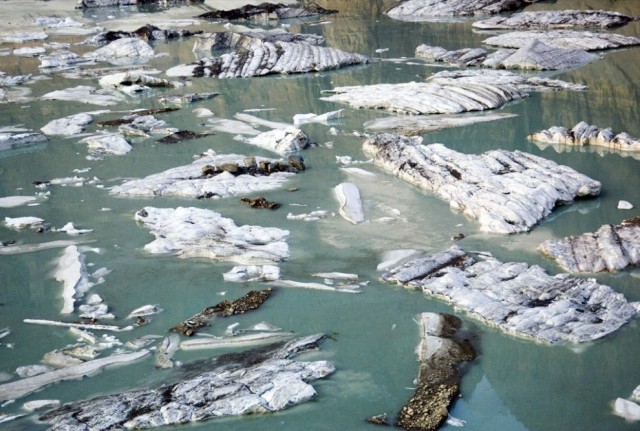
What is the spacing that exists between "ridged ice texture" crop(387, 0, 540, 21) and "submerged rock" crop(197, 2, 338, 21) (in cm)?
201

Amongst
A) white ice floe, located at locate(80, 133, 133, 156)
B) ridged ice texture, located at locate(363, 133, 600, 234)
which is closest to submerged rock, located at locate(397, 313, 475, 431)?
ridged ice texture, located at locate(363, 133, 600, 234)

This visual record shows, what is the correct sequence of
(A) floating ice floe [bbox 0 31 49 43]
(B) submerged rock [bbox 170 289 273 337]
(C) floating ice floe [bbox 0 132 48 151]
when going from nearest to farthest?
(B) submerged rock [bbox 170 289 273 337] → (C) floating ice floe [bbox 0 132 48 151] → (A) floating ice floe [bbox 0 31 49 43]

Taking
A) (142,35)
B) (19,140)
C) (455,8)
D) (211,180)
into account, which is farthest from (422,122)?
(455,8)

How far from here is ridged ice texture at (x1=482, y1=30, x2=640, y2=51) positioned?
43.6 ft

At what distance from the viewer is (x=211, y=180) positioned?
25.5 ft

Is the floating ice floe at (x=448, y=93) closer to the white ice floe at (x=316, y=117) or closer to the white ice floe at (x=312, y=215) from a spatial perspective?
the white ice floe at (x=316, y=117)

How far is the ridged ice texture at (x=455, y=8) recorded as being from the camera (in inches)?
711

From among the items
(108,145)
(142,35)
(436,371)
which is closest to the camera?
(436,371)

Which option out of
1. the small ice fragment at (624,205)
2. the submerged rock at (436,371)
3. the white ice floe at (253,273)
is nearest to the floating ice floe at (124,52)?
the white ice floe at (253,273)

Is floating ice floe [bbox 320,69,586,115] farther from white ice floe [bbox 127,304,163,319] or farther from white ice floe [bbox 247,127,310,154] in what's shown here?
white ice floe [bbox 127,304,163,319]

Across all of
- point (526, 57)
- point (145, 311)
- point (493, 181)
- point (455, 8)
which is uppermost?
point (455, 8)

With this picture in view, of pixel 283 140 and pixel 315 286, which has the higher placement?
pixel 283 140

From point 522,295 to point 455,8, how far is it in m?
13.8

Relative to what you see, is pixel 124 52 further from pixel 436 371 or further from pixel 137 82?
pixel 436 371
